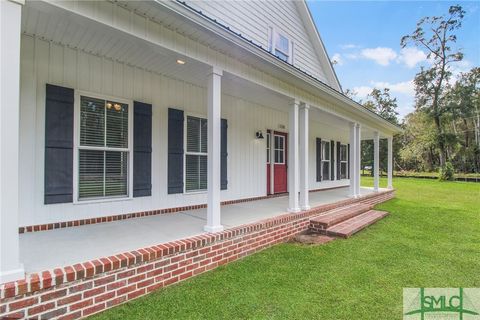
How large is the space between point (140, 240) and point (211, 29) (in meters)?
2.67

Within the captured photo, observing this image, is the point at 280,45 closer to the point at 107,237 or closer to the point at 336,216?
the point at 336,216

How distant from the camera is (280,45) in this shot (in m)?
7.66

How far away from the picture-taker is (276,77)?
4688mm

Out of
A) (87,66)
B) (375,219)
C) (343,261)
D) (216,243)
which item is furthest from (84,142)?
(375,219)

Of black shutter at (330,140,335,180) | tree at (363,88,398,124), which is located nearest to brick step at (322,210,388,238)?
black shutter at (330,140,335,180)

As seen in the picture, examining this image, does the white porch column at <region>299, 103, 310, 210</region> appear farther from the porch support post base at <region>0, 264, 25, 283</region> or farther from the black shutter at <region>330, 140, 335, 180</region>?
the black shutter at <region>330, 140, 335, 180</region>

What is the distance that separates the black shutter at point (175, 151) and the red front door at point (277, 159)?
309cm

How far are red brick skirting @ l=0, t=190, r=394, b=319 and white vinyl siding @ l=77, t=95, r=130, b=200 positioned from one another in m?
1.70

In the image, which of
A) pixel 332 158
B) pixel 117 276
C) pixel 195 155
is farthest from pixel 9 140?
pixel 332 158

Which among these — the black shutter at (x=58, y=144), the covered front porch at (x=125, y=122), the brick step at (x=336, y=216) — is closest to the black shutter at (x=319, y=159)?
the brick step at (x=336, y=216)

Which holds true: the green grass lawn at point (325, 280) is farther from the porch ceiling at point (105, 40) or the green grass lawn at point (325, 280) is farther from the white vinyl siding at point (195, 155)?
the porch ceiling at point (105, 40)

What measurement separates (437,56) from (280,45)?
22.6 meters

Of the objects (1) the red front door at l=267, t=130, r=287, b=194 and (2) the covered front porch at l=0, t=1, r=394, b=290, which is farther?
(1) the red front door at l=267, t=130, r=287, b=194

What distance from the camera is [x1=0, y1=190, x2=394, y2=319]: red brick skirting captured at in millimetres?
2043
